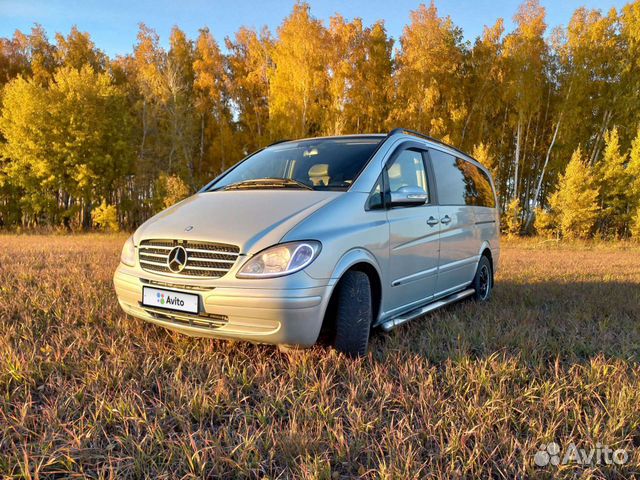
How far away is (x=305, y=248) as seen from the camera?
103 inches

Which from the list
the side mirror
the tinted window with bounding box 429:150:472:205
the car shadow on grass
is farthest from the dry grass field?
the tinted window with bounding box 429:150:472:205

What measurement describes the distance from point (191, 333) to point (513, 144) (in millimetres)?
27812

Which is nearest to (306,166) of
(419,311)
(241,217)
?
(241,217)

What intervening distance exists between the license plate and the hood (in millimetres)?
368

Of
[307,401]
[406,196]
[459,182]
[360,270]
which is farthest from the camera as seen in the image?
[459,182]

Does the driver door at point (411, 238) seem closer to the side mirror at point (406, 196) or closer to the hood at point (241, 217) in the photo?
the side mirror at point (406, 196)

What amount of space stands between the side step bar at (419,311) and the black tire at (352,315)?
1.01 feet

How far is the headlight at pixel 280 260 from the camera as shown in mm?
2553

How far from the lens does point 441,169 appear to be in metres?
4.36

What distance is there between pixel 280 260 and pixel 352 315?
638 millimetres

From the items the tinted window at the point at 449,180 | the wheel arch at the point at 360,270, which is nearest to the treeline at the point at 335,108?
the tinted window at the point at 449,180

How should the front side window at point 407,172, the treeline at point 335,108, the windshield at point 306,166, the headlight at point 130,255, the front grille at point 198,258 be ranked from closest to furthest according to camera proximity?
the front grille at point 198,258
the headlight at point 130,255
the windshield at point 306,166
the front side window at point 407,172
the treeline at point 335,108

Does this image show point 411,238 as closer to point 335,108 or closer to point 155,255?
point 155,255

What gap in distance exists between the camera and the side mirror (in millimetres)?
3285
